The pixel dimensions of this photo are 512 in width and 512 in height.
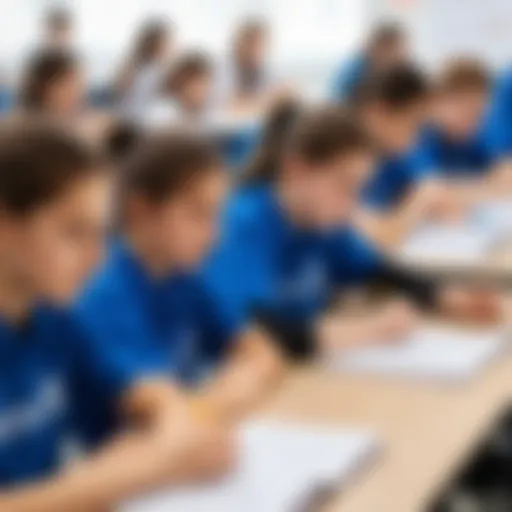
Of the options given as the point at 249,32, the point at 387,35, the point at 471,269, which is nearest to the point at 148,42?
the point at 249,32

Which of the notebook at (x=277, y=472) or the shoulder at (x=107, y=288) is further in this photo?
the shoulder at (x=107, y=288)

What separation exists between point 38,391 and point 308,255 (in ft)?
3.15

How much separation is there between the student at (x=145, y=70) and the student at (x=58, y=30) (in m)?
0.41

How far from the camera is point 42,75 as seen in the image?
477cm

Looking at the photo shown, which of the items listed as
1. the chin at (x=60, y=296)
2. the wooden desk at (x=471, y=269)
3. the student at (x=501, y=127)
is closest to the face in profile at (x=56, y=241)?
the chin at (x=60, y=296)

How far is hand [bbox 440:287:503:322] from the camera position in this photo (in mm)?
2238

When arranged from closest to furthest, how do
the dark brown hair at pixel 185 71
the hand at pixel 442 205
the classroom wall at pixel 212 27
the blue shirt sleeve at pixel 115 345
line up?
the blue shirt sleeve at pixel 115 345 < the hand at pixel 442 205 < the dark brown hair at pixel 185 71 < the classroom wall at pixel 212 27

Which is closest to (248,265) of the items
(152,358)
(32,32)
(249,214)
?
(249,214)

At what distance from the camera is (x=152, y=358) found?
1.78 m

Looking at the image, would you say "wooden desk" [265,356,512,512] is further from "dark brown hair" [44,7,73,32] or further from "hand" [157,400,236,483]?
"dark brown hair" [44,7,73,32]

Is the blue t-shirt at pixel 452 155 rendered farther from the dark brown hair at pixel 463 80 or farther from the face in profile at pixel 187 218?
the face in profile at pixel 187 218

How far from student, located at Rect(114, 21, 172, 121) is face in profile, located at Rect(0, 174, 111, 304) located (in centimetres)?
463

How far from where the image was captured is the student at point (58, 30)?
21.1 ft

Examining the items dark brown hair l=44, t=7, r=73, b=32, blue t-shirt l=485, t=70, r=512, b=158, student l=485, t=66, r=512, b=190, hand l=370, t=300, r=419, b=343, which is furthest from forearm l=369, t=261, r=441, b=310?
dark brown hair l=44, t=7, r=73, b=32
